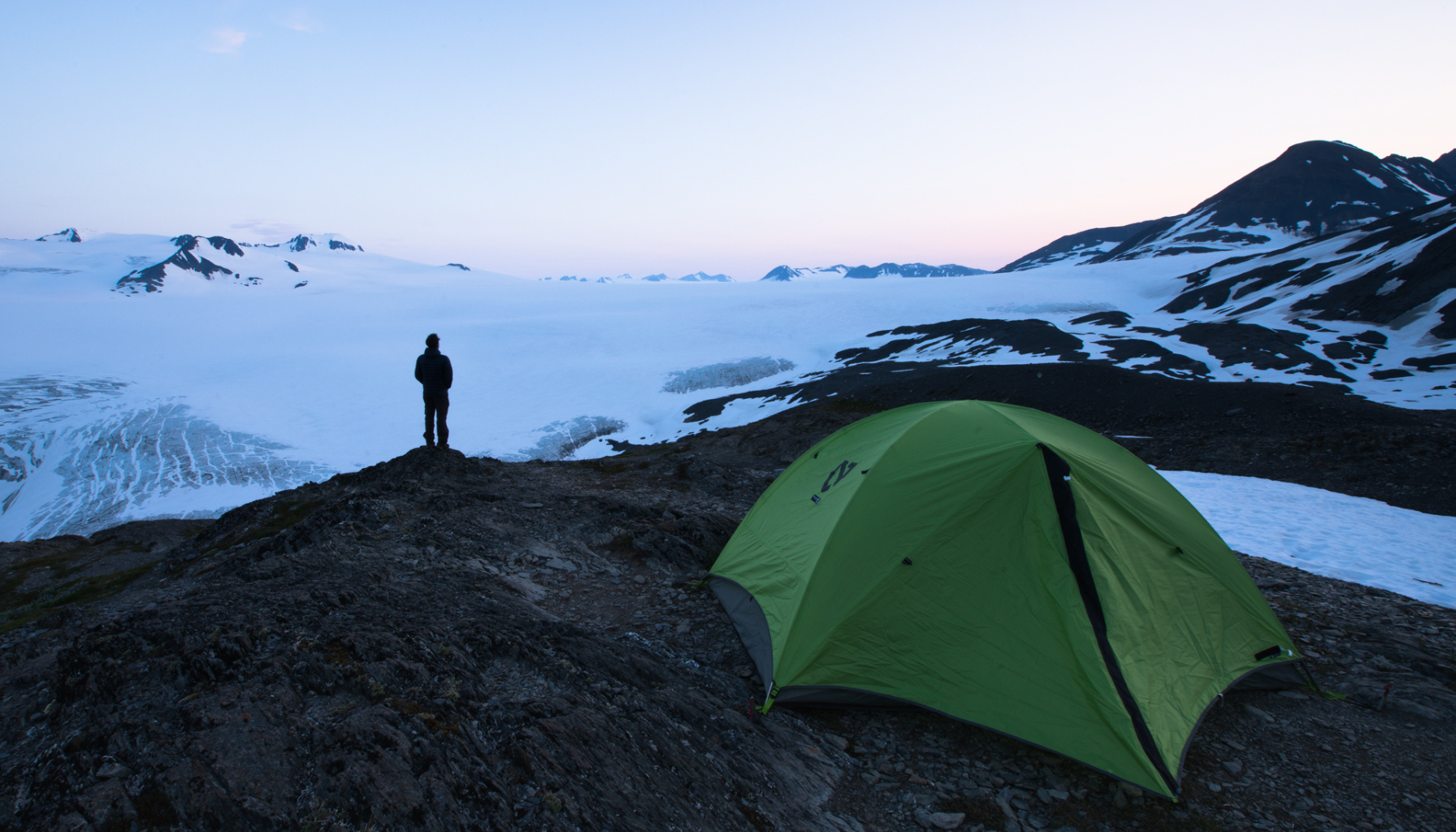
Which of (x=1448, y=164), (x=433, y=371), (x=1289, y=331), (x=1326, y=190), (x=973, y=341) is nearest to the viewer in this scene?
(x=433, y=371)

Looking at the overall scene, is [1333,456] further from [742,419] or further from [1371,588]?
[742,419]

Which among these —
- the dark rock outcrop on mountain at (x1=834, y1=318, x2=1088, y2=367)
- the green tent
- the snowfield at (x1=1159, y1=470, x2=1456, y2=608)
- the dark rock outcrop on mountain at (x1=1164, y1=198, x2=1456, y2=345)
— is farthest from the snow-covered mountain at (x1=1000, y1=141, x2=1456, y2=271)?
the green tent

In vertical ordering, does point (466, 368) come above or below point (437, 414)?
below

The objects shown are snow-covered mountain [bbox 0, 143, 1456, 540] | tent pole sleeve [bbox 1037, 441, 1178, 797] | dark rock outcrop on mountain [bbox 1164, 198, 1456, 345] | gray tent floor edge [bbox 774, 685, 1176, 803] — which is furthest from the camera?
dark rock outcrop on mountain [bbox 1164, 198, 1456, 345]

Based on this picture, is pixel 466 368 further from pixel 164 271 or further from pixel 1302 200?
pixel 164 271

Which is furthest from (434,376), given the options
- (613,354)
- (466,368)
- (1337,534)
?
(466,368)

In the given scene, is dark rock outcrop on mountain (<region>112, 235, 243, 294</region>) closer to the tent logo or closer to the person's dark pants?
the person's dark pants

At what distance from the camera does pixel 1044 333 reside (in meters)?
45.8

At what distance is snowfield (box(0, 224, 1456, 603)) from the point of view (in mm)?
A: 37031

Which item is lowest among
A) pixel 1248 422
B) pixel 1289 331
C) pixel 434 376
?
pixel 1248 422

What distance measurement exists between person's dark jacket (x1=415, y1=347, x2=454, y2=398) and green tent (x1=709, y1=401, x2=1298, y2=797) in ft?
33.1

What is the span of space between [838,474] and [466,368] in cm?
7418

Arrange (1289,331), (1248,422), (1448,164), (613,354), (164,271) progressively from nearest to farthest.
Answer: (1248,422) → (1289,331) → (613,354) → (1448,164) → (164,271)

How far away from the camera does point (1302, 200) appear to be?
124 metres
